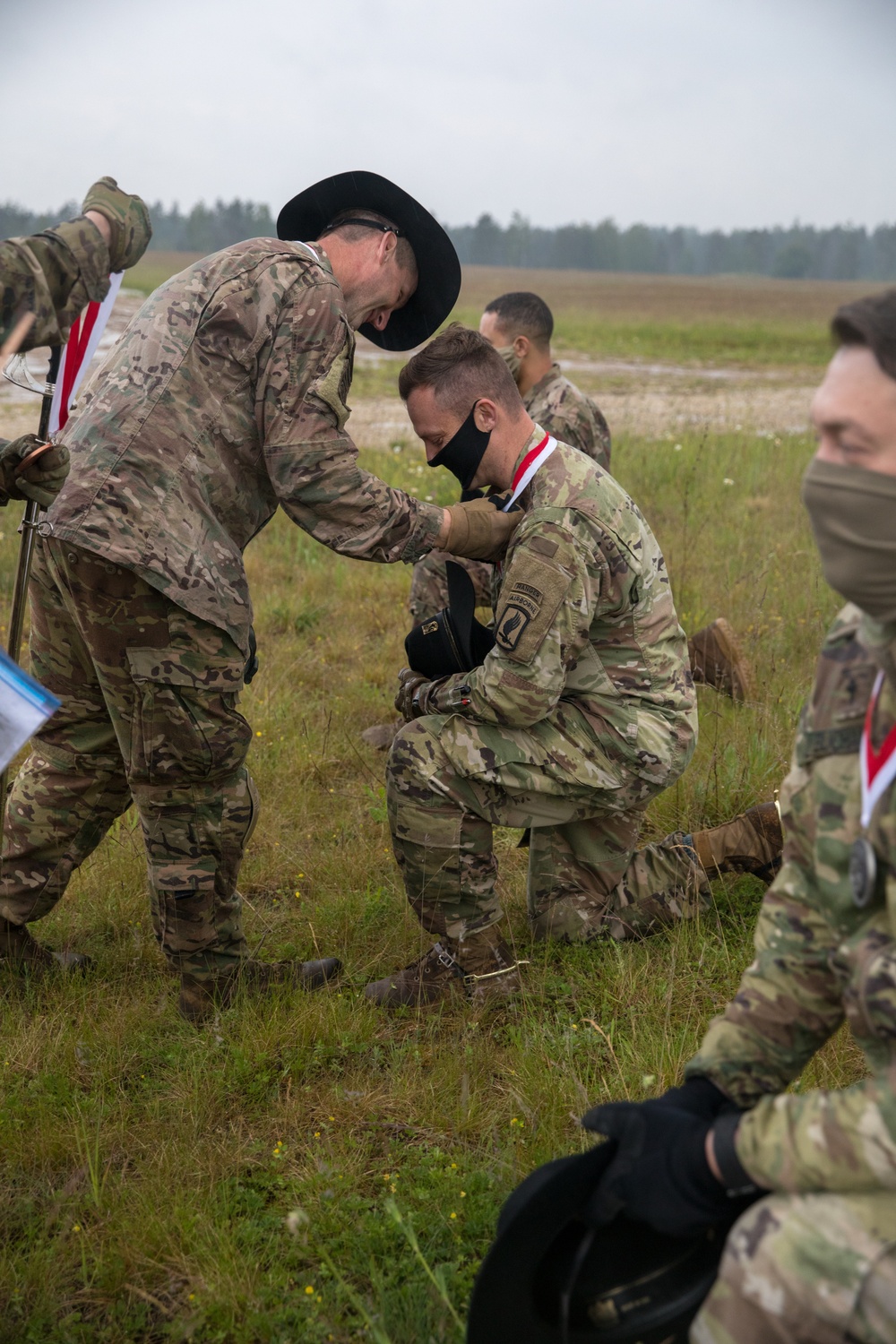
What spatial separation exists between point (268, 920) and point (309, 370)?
2.03 metres

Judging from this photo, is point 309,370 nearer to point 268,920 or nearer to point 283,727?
point 268,920

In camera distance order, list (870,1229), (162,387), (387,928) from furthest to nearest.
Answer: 1. (387,928)
2. (162,387)
3. (870,1229)

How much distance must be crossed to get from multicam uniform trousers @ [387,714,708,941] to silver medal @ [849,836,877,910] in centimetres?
188

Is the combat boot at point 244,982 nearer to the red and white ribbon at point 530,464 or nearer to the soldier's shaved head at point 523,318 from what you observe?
the red and white ribbon at point 530,464

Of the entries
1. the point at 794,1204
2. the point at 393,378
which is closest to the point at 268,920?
the point at 794,1204

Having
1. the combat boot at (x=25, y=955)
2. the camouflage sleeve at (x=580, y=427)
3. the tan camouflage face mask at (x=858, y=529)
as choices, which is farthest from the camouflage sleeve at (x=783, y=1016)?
the camouflage sleeve at (x=580, y=427)

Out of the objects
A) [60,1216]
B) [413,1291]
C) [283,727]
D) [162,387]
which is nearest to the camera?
[413,1291]

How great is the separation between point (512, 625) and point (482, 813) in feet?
2.16

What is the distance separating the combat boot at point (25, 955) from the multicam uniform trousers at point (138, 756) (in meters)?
0.07

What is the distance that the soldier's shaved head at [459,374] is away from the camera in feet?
11.7

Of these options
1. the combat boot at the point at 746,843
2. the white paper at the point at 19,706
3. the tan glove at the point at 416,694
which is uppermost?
the white paper at the point at 19,706

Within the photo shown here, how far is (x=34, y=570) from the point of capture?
3416mm

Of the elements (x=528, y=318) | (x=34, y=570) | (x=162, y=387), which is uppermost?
(x=528, y=318)

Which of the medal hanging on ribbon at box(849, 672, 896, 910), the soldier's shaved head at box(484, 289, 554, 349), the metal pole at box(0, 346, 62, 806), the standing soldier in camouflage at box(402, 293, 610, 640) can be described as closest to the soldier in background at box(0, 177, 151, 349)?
the metal pole at box(0, 346, 62, 806)
